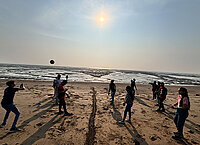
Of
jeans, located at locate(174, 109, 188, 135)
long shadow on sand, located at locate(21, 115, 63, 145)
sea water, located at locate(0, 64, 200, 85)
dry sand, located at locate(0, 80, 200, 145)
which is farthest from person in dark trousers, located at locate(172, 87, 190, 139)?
sea water, located at locate(0, 64, 200, 85)

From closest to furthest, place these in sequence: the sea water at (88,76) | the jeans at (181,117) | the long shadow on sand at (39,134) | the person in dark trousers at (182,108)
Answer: the long shadow on sand at (39,134) < the person in dark trousers at (182,108) < the jeans at (181,117) < the sea water at (88,76)

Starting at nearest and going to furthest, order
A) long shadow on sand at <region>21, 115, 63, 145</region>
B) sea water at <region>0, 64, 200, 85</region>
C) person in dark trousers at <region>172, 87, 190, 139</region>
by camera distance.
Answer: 1. long shadow on sand at <region>21, 115, 63, 145</region>
2. person in dark trousers at <region>172, 87, 190, 139</region>
3. sea water at <region>0, 64, 200, 85</region>

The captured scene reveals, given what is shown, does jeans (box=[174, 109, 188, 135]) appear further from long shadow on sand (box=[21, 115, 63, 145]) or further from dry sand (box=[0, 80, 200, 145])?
long shadow on sand (box=[21, 115, 63, 145])

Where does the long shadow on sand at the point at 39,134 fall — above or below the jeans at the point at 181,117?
below

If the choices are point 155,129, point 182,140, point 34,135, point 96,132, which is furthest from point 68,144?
point 182,140

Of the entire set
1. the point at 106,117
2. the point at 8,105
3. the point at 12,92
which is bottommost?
the point at 106,117

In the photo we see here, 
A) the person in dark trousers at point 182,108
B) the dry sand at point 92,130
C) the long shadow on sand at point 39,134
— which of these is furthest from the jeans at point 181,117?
the long shadow on sand at point 39,134

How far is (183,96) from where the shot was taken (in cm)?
414

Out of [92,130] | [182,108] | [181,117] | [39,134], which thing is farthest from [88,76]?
[182,108]

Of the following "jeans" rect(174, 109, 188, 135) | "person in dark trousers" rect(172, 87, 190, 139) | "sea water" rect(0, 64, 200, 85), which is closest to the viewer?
"person in dark trousers" rect(172, 87, 190, 139)

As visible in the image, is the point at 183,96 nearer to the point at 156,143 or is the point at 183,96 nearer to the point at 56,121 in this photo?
the point at 156,143

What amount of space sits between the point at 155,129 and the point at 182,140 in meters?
1.05

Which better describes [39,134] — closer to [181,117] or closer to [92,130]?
[92,130]

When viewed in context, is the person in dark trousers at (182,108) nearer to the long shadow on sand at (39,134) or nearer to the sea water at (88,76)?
the long shadow on sand at (39,134)
